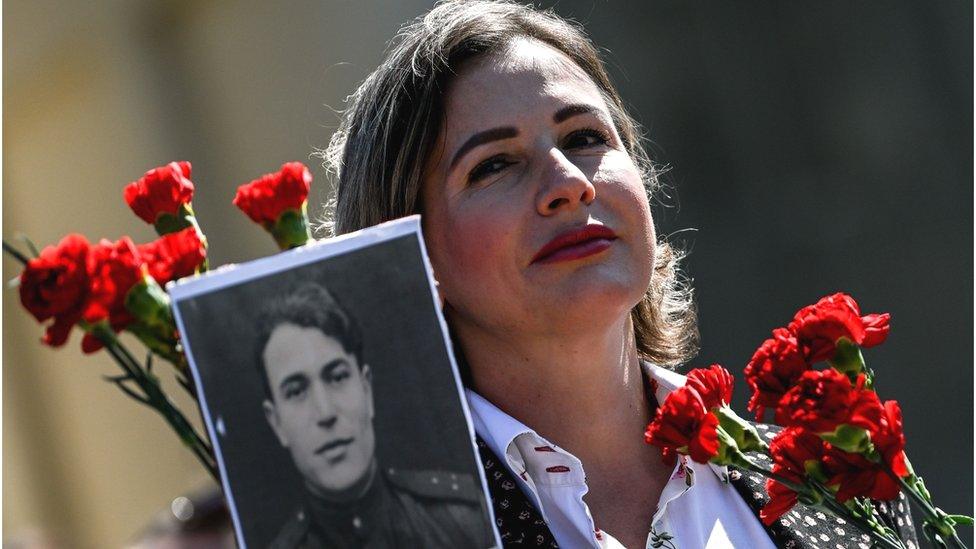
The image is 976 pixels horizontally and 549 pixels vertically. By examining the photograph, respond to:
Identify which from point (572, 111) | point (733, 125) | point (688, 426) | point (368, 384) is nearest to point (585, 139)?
point (572, 111)

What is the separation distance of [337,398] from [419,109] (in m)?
0.83

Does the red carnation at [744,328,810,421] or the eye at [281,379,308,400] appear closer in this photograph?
the eye at [281,379,308,400]

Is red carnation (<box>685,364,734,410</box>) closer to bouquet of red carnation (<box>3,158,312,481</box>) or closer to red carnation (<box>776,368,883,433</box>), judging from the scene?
red carnation (<box>776,368,883,433</box>)

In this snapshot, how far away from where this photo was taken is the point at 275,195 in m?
Answer: 1.26

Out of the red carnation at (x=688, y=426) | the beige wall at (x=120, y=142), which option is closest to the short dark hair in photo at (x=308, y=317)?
the red carnation at (x=688, y=426)

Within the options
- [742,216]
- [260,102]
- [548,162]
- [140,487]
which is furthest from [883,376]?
[548,162]

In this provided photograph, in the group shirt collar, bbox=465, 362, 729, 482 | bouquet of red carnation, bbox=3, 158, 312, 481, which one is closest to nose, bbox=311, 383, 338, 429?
bouquet of red carnation, bbox=3, 158, 312, 481

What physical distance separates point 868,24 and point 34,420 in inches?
195

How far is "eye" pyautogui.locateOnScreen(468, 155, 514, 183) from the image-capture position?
188 cm

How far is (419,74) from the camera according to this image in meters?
2.00

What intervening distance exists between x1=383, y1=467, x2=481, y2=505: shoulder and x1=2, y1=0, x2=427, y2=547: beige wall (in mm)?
4791

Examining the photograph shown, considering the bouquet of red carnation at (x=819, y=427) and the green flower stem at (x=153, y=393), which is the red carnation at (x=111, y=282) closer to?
the green flower stem at (x=153, y=393)

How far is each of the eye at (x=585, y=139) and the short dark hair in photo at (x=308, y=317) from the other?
76 centimetres

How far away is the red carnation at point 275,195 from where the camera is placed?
1.26m
